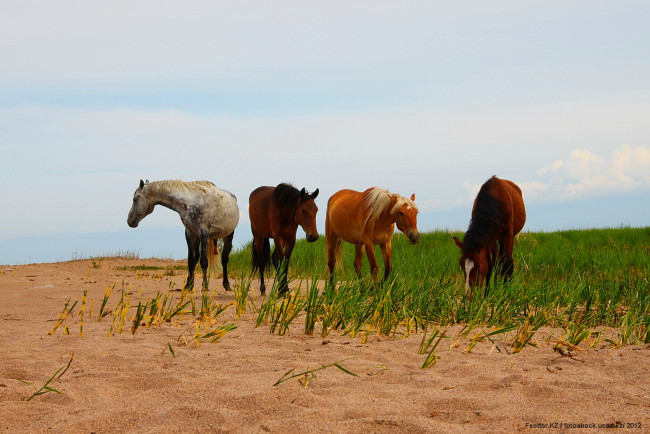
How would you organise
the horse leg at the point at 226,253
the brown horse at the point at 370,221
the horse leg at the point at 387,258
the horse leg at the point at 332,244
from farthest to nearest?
the horse leg at the point at 226,253
the horse leg at the point at 332,244
the horse leg at the point at 387,258
the brown horse at the point at 370,221

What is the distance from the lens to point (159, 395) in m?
3.27

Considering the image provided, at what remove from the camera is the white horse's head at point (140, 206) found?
10.8m

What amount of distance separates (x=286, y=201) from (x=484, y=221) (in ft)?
10.6

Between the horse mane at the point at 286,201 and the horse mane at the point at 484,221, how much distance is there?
287 centimetres

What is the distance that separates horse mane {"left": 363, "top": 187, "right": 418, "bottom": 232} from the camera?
8.42 meters

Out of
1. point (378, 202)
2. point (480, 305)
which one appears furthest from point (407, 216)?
point (480, 305)

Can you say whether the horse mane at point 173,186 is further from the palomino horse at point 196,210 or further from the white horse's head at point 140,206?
the white horse's head at point 140,206

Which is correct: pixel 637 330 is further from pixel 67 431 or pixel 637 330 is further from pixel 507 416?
pixel 67 431

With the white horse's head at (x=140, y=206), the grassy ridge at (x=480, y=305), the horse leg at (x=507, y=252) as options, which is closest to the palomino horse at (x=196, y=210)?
the white horse's head at (x=140, y=206)

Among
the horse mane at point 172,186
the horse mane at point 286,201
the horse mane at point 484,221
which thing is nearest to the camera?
the horse mane at point 484,221

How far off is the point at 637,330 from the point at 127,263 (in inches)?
566

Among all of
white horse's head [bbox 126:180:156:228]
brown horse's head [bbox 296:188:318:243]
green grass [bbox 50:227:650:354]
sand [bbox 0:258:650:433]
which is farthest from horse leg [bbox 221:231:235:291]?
sand [bbox 0:258:650:433]

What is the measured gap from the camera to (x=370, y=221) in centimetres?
884

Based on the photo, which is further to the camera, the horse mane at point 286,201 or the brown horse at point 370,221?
the horse mane at point 286,201
